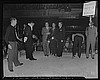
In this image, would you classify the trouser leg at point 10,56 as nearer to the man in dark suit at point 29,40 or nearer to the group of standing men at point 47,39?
the group of standing men at point 47,39

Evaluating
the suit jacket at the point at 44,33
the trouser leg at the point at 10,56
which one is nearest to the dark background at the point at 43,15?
the suit jacket at the point at 44,33

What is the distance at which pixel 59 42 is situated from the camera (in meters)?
2.02

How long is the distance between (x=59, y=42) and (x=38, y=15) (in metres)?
0.27

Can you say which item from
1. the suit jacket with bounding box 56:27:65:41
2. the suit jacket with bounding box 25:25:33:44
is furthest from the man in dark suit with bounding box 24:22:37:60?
the suit jacket with bounding box 56:27:65:41

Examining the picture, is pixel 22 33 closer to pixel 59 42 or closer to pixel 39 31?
pixel 39 31

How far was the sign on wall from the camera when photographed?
1973 mm

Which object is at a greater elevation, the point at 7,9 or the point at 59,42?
Result: the point at 7,9

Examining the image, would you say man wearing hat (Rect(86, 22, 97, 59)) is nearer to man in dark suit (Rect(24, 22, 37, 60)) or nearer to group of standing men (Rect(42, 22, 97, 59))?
group of standing men (Rect(42, 22, 97, 59))

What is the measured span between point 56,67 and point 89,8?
0.53 meters

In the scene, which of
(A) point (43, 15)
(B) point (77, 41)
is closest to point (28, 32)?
(A) point (43, 15)

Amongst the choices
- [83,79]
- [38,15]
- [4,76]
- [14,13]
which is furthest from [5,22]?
[83,79]

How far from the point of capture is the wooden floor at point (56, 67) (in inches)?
78.0

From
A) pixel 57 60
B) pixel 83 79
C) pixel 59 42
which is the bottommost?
pixel 83 79

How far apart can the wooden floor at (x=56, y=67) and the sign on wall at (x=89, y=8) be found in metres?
0.33
